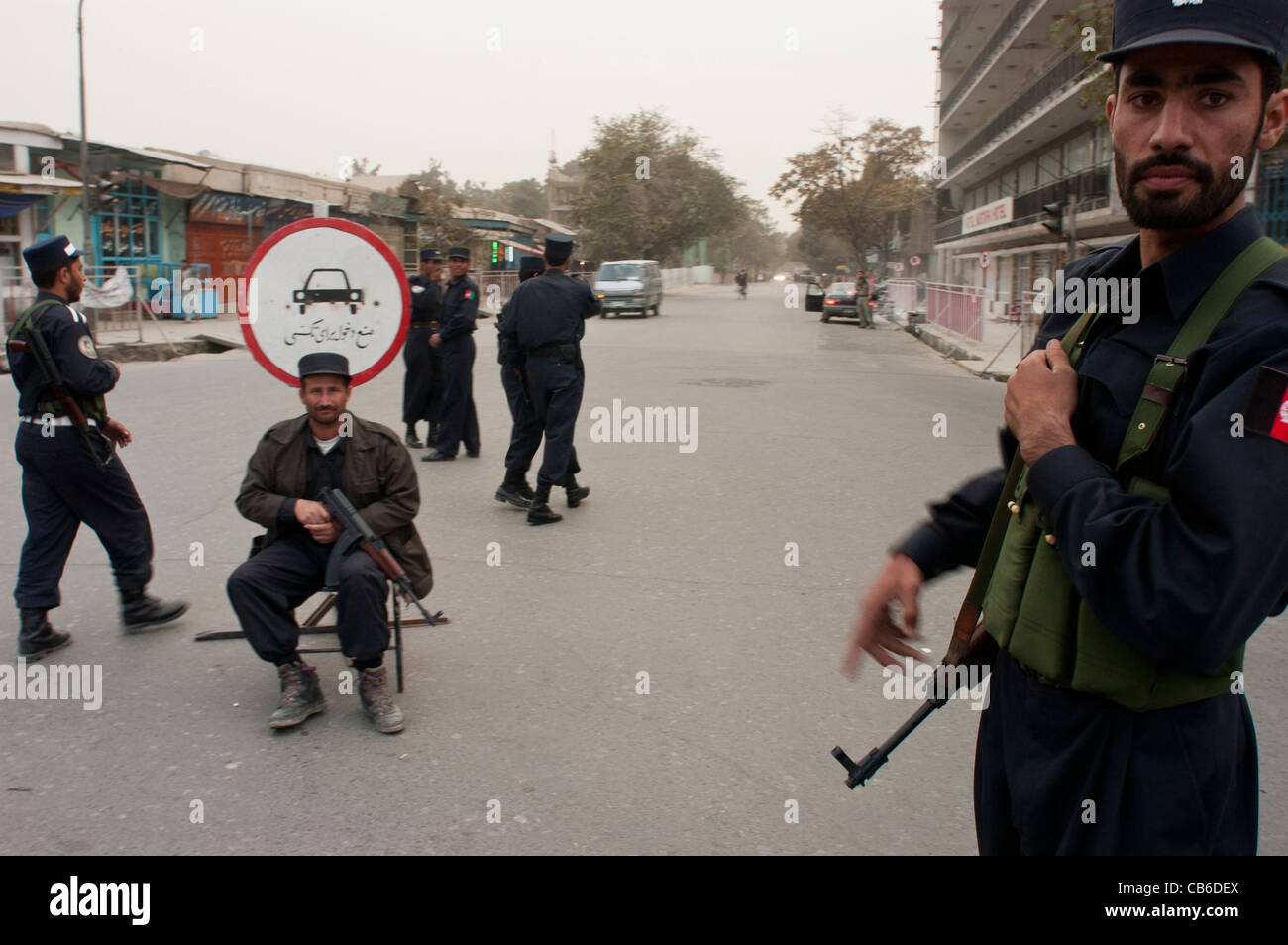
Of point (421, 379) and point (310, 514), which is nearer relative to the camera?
point (310, 514)

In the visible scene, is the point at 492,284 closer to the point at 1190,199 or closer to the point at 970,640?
the point at 970,640

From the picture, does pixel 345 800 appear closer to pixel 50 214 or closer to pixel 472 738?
pixel 472 738

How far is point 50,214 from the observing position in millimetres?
21656

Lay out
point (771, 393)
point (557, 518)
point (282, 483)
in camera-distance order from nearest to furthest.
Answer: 1. point (282, 483)
2. point (557, 518)
3. point (771, 393)

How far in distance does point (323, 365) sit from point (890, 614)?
2960 mm

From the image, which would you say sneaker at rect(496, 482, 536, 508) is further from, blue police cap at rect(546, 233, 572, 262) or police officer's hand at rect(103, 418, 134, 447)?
police officer's hand at rect(103, 418, 134, 447)

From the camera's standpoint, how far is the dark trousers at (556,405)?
752 cm

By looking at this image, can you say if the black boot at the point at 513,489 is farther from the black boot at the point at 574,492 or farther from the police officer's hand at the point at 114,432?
the police officer's hand at the point at 114,432

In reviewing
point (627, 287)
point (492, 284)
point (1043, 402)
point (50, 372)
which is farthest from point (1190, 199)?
point (492, 284)

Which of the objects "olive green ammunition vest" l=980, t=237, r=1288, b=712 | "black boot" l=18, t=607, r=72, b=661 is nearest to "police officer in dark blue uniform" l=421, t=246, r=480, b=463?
"black boot" l=18, t=607, r=72, b=661

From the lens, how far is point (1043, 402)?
5.37 feet

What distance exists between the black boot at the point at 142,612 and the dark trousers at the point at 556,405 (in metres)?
2.80

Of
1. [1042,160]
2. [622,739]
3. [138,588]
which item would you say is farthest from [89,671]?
[1042,160]

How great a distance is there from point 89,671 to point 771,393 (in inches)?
449
